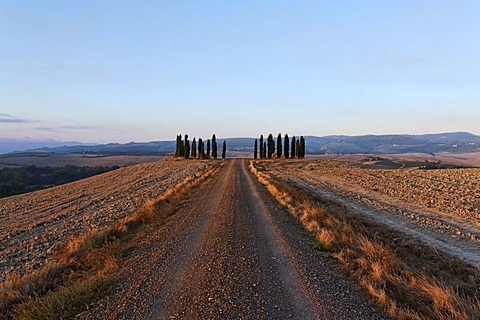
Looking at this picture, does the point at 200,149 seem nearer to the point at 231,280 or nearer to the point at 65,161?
the point at 65,161

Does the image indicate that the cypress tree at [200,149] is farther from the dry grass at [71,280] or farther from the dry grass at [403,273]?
the dry grass at [403,273]

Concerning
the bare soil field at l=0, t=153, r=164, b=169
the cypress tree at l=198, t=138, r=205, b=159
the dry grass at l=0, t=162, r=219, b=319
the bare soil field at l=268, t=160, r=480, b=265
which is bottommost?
the bare soil field at l=0, t=153, r=164, b=169

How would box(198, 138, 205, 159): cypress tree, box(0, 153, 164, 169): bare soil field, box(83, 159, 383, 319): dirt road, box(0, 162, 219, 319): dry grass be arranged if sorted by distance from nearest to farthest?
1. box(83, 159, 383, 319): dirt road
2. box(0, 162, 219, 319): dry grass
3. box(198, 138, 205, 159): cypress tree
4. box(0, 153, 164, 169): bare soil field

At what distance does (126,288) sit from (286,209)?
11.3 meters

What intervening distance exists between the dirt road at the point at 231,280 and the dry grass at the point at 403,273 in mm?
435

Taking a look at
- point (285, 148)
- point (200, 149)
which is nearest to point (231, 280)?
point (285, 148)

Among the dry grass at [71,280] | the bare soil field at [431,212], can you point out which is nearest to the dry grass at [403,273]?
the bare soil field at [431,212]

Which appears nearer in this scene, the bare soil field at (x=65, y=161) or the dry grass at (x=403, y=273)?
the dry grass at (x=403, y=273)

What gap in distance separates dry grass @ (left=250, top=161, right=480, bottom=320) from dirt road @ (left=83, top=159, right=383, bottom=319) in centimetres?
44

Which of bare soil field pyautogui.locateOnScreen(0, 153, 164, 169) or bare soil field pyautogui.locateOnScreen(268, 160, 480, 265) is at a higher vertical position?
bare soil field pyautogui.locateOnScreen(268, 160, 480, 265)

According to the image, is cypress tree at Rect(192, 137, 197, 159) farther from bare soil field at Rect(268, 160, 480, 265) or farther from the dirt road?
the dirt road

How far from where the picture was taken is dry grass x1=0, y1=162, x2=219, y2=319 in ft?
19.1

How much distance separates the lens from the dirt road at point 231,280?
552cm

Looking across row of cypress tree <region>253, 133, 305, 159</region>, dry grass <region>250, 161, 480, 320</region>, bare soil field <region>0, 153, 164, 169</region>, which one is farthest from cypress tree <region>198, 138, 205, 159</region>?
dry grass <region>250, 161, 480, 320</region>
